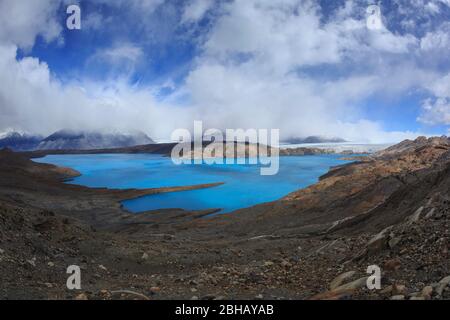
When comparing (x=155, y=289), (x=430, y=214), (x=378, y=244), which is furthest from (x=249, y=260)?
(x=430, y=214)

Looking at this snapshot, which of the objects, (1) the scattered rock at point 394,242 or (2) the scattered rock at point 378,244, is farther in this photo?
(2) the scattered rock at point 378,244

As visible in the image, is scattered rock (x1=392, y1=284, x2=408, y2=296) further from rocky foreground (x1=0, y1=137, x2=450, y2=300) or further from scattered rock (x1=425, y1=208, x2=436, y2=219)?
scattered rock (x1=425, y1=208, x2=436, y2=219)

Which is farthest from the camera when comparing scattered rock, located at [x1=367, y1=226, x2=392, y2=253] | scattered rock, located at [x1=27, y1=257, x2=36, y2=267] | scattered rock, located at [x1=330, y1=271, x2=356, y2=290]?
scattered rock, located at [x1=27, y1=257, x2=36, y2=267]

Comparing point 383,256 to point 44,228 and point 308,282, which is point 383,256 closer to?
point 308,282

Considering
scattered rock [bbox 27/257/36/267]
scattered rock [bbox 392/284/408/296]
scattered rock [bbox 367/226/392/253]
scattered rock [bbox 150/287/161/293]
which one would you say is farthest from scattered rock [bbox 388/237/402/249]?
scattered rock [bbox 27/257/36/267]

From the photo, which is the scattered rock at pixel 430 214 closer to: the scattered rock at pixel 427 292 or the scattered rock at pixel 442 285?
the scattered rock at pixel 442 285

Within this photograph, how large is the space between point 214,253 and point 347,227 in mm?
8409

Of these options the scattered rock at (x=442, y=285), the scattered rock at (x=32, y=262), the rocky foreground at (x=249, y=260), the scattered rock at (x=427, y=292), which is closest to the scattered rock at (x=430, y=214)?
the rocky foreground at (x=249, y=260)

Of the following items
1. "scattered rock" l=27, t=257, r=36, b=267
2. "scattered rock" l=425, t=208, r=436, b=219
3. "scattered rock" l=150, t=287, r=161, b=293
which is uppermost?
"scattered rock" l=425, t=208, r=436, b=219

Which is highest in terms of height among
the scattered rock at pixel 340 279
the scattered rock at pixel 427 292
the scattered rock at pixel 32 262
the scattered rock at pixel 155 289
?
the scattered rock at pixel 427 292

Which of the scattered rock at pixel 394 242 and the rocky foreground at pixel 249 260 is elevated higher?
the scattered rock at pixel 394 242

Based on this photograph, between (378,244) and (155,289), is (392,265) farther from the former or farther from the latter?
(155,289)
